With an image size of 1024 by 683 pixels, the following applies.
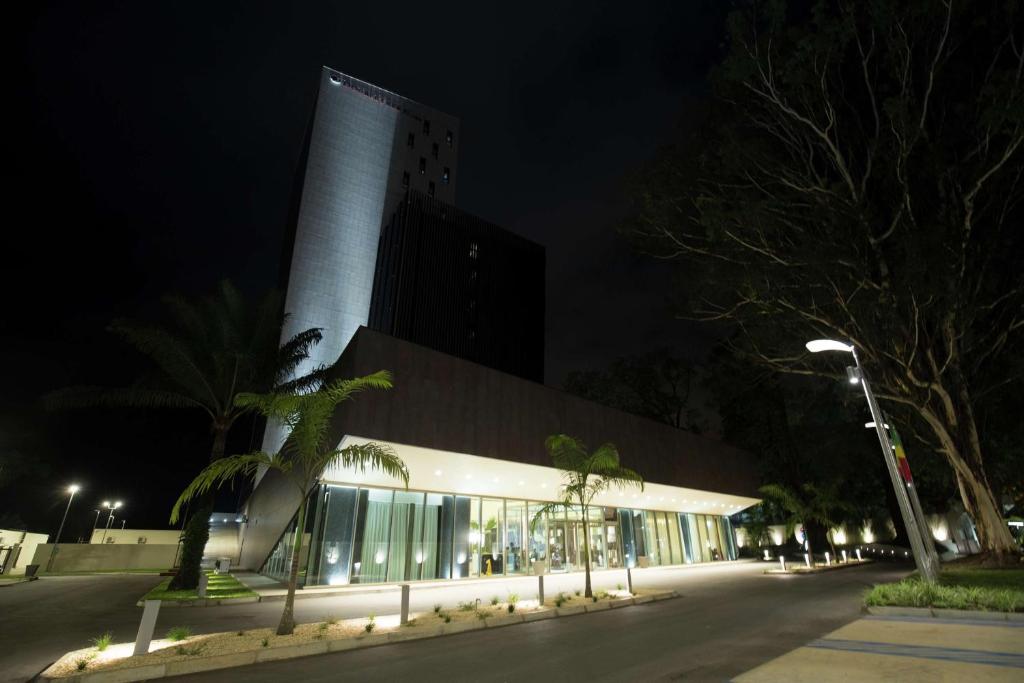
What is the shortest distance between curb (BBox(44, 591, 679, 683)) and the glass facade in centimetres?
371

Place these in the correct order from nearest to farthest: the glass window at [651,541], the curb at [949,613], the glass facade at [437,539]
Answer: the curb at [949,613] < the glass facade at [437,539] < the glass window at [651,541]

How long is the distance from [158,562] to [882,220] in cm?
5255

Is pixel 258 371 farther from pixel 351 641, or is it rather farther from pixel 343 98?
pixel 343 98

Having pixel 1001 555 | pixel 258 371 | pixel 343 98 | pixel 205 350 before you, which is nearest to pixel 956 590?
pixel 1001 555

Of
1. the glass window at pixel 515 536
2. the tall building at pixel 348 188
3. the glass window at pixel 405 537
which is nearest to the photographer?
the glass window at pixel 405 537

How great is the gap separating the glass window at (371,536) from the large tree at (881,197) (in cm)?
1466

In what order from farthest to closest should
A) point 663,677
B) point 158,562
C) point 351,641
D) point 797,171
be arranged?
point 158,562 < point 797,171 < point 351,641 < point 663,677

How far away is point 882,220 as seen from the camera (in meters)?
17.3

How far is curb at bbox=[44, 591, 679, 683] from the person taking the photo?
6113 millimetres

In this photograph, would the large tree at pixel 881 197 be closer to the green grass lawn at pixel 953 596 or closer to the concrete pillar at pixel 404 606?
the green grass lawn at pixel 953 596

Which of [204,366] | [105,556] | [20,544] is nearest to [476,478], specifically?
[204,366]

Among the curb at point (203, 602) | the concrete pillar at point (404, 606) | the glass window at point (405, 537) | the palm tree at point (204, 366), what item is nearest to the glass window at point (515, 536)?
the glass window at point (405, 537)

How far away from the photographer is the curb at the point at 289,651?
6.11m

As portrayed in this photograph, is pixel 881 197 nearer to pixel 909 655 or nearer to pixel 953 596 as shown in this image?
pixel 953 596
